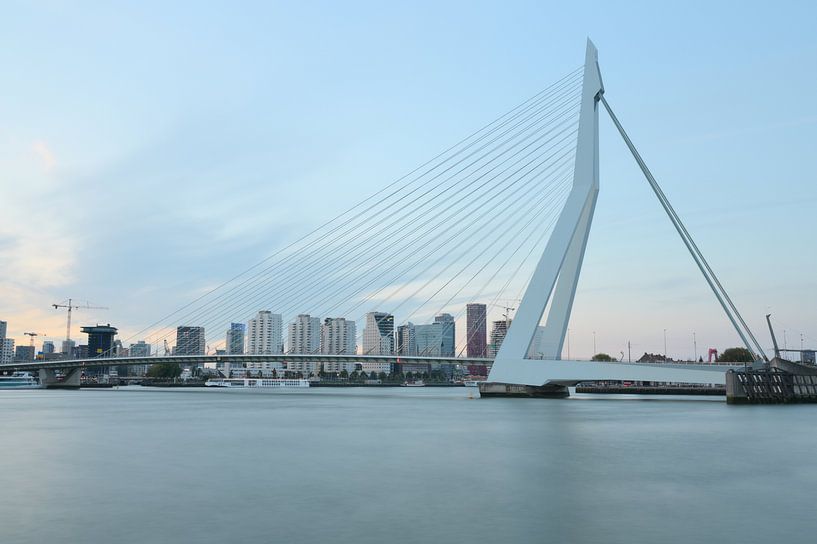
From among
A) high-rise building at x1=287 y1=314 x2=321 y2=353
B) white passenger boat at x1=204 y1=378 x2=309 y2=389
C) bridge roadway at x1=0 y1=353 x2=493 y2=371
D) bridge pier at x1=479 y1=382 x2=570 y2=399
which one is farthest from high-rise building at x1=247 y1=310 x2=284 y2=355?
bridge pier at x1=479 y1=382 x2=570 y2=399

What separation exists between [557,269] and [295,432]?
16.8m

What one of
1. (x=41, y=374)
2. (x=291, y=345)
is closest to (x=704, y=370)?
(x=41, y=374)

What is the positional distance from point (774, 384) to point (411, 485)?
1404 inches

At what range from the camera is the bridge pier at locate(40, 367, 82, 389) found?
91.5 meters

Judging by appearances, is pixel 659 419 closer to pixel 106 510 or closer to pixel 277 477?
pixel 277 477

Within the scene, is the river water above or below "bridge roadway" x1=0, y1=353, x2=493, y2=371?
below

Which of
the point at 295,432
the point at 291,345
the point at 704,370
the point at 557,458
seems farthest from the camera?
the point at 291,345

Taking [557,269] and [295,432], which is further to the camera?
[557,269]

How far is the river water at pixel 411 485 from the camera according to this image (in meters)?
8.85

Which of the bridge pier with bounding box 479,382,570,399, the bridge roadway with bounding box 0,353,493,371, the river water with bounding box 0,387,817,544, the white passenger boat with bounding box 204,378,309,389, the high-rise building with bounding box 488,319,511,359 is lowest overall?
the white passenger boat with bounding box 204,378,309,389

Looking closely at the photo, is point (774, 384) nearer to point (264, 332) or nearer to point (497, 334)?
point (497, 334)

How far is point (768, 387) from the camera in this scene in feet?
133

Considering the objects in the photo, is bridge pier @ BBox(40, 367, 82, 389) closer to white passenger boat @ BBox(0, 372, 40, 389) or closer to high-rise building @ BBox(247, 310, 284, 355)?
white passenger boat @ BBox(0, 372, 40, 389)

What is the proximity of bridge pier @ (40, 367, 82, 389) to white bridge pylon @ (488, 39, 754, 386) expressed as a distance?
71.7 metres
